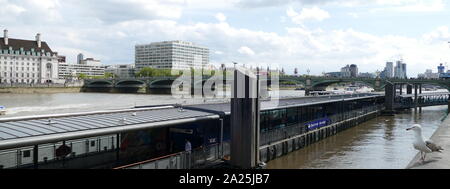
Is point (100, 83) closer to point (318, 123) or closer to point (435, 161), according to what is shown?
point (318, 123)

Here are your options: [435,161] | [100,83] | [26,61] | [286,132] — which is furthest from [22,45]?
[435,161]

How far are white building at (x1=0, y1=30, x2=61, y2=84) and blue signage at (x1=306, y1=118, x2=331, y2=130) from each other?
12108 cm

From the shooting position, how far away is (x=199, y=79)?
102062 mm

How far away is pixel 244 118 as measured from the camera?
50.4ft

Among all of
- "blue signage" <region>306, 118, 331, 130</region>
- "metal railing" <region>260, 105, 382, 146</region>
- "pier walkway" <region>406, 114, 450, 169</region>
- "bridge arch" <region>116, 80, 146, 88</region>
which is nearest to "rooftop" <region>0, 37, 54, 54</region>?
"bridge arch" <region>116, 80, 146, 88</region>

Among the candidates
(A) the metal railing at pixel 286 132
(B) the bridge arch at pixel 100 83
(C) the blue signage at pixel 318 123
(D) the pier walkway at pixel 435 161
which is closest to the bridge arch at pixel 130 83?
(B) the bridge arch at pixel 100 83

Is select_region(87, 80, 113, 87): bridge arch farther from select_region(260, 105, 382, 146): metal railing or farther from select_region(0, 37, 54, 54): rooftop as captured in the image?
select_region(260, 105, 382, 146): metal railing

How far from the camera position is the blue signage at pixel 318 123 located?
2838cm

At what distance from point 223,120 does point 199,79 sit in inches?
3317

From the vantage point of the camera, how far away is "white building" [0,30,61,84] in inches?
5177

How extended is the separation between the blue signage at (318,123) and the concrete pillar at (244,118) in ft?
42.6

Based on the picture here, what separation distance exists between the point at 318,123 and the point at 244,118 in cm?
1607
